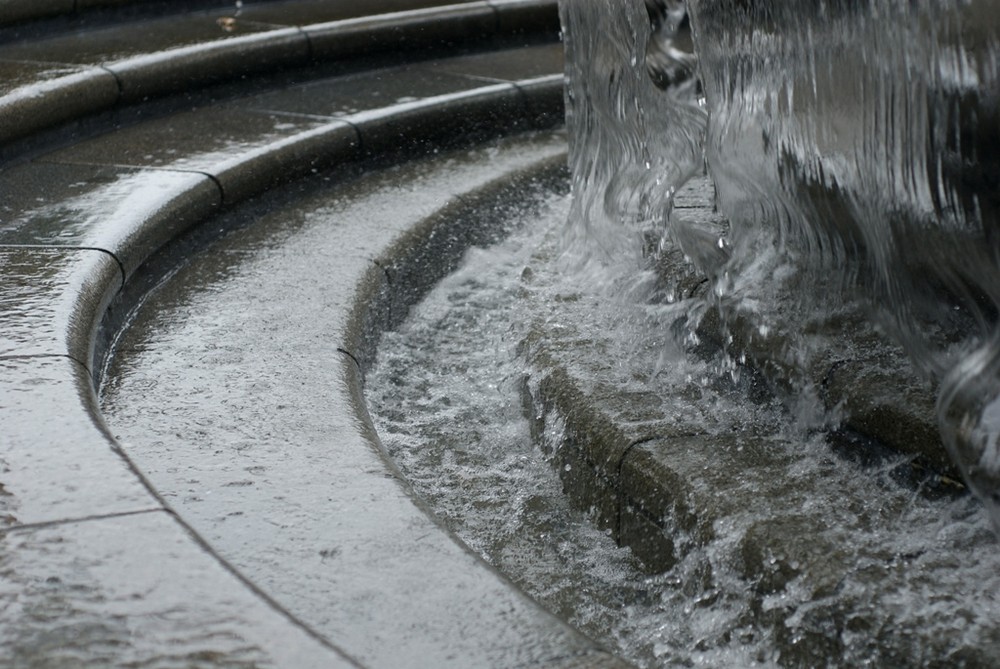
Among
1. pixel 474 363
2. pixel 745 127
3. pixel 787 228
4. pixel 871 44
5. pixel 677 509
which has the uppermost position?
pixel 871 44

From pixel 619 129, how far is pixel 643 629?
2.03 metres

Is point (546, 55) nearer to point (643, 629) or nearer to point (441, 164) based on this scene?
point (441, 164)

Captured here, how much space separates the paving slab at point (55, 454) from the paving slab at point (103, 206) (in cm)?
85

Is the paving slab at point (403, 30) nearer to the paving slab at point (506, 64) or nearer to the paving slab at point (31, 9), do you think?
the paving slab at point (506, 64)

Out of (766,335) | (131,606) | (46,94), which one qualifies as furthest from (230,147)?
(131,606)

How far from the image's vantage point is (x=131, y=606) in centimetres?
181

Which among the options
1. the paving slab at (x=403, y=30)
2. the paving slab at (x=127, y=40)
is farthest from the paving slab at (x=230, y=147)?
the paving slab at (x=403, y=30)

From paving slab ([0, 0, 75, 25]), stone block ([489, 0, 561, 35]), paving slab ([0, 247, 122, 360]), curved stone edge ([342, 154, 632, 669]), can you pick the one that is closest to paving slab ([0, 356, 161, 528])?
paving slab ([0, 247, 122, 360])

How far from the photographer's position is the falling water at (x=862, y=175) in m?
2.25

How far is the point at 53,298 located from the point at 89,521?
1.10m

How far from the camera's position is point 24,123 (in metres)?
4.30

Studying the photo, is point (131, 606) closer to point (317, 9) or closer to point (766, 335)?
point (766, 335)

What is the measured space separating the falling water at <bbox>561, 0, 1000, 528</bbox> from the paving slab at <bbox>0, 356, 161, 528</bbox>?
1.39 metres

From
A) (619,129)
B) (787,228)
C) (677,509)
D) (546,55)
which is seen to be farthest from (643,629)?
(546,55)
